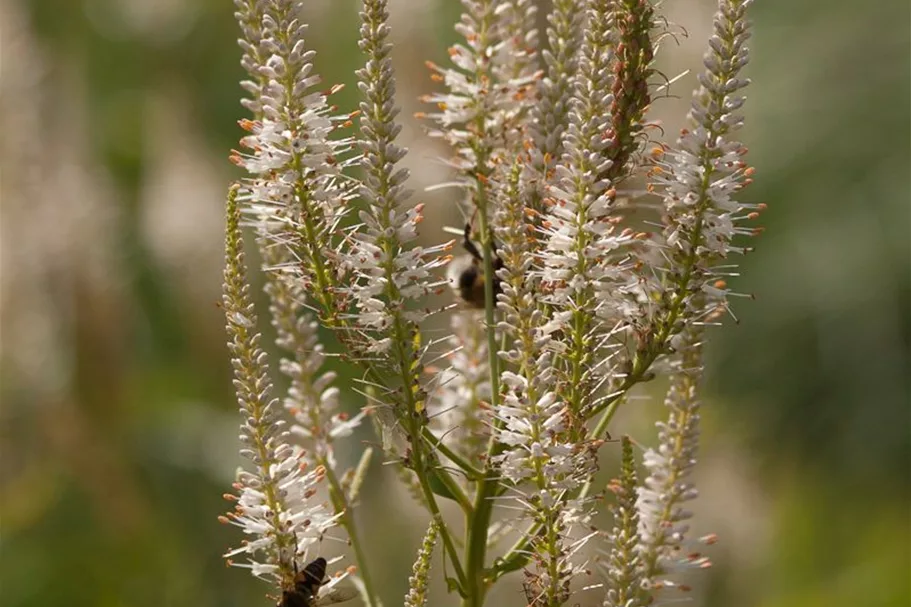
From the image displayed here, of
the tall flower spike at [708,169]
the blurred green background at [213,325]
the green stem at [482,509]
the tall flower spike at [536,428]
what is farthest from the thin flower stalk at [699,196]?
the blurred green background at [213,325]

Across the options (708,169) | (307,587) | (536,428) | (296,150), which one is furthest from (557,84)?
(307,587)

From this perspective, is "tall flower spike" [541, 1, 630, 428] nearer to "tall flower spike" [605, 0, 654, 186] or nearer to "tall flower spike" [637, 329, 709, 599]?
"tall flower spike" [605, 0, 654, 186]

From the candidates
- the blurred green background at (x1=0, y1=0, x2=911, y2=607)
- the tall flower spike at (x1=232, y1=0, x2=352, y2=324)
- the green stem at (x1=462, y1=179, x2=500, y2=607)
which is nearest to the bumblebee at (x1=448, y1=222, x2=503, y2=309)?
the green stem at (x1=462, y1=179, x2=500, y2=607)

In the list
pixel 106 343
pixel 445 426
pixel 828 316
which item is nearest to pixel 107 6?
pixel 106 343

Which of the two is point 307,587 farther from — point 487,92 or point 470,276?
point 487,92

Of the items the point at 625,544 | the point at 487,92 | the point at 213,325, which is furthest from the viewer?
the point at 213,325

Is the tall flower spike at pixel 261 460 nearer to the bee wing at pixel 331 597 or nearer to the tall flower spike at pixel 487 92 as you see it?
the bee wing at pixel 331 597

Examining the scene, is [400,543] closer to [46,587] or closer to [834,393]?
[46,587]
